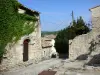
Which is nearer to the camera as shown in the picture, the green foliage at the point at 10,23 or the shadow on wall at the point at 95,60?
the green foliage at the point at 10,23

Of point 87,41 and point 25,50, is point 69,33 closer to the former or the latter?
point 87,41

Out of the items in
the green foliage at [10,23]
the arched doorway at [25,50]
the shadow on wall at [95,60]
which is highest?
the green foliage at [10,23]

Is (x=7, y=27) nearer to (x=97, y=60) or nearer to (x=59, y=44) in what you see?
(x=97, y=60)

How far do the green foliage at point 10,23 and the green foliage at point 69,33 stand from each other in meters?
14.8

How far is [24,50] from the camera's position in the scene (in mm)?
21328

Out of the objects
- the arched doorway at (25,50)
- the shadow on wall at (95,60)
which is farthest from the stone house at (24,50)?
the shadow on wall at (95,60)

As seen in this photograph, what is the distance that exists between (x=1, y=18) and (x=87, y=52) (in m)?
11.4

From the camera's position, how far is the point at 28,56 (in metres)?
21.6

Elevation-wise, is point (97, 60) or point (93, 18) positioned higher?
point (93, 18)

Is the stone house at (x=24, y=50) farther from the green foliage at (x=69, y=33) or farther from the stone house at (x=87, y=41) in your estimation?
the green foliage at (x=69, y=33)

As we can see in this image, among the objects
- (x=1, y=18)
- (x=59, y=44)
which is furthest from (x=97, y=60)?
Result: (x=59, y=44)

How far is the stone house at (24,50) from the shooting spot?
1830cm

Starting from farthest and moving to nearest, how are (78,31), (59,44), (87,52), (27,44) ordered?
(59,44) → (78,31) → (87,52) → (27,44)

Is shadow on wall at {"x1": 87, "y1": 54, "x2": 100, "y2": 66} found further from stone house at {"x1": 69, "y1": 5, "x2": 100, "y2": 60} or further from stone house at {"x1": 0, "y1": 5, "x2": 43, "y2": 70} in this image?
stone house at {"x1": 0, "y1": 5, "x2": 43, "y2": 70}
